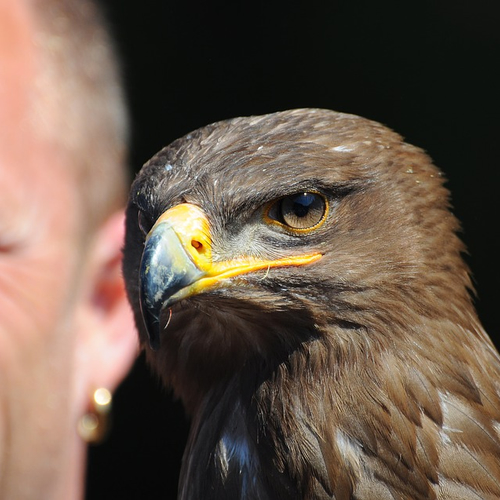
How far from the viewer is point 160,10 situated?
119 inches

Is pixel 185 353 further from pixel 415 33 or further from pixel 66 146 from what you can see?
pixel 415 33

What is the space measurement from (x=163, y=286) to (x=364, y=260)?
1.13 ft

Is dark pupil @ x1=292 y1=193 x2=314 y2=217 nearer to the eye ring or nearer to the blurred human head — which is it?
the eye ring

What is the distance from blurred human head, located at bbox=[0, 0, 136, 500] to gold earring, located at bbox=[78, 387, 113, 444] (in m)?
0.02

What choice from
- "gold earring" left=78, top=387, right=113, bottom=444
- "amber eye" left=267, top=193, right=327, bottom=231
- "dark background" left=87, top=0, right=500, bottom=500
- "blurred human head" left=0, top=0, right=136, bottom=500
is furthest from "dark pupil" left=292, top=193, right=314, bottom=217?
"dark background" left=87, top=0, right=500, bottom=500

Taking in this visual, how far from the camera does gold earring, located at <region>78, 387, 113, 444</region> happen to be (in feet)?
7.10

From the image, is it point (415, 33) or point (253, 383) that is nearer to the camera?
point (253, 383)

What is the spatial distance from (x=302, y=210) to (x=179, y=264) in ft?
0.72

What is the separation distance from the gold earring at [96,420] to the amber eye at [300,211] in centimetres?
114

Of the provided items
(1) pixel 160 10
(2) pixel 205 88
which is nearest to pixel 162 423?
(2) pixel 205 88

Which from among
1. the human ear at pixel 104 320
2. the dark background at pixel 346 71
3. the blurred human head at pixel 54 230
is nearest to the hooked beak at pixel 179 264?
the blurred human head at pixel 54 230

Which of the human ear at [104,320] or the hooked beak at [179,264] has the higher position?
the hooked beak at [179,264]

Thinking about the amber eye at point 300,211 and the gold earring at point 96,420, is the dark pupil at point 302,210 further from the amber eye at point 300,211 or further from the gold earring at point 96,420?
the gold earring at point 96,420

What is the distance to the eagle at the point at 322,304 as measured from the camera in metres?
1.24
